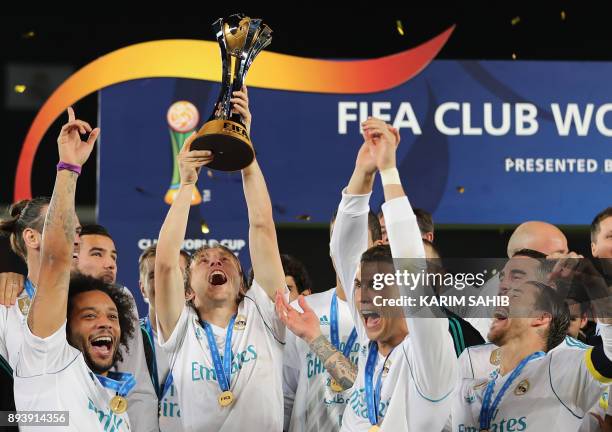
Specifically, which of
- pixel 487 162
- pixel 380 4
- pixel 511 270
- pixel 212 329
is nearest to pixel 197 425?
pixel 212 329

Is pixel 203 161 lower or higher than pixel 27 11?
lower

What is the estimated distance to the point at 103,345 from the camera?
4.16 metres

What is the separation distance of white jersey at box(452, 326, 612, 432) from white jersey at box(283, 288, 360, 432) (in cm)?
57

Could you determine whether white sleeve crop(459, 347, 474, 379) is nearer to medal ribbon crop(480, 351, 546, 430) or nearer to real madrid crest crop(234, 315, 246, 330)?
medal ribbon crop(480, 351, 546, 430)

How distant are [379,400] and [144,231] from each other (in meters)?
2.13

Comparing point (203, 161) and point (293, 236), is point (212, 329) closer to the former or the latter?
point (203, 161)

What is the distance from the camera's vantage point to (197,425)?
4.32 m

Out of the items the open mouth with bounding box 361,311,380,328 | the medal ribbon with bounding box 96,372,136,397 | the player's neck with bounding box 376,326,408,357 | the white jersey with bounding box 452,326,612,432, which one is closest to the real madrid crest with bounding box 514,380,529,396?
the white jersey with bounding box 452,326,612,432

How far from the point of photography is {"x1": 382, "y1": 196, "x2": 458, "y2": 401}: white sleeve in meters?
3.68

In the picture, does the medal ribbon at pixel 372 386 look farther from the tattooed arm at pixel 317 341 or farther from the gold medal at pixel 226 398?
the gold medal at pixel 226 398

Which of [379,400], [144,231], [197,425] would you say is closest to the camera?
[379,400]

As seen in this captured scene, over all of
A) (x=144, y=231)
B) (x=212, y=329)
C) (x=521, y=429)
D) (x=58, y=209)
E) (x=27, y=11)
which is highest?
(x=27, y=11)

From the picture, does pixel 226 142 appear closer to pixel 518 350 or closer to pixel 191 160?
pixel 191 160

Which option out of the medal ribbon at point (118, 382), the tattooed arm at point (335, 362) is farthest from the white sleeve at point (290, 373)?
the medal ribbon at point (118, 382)
